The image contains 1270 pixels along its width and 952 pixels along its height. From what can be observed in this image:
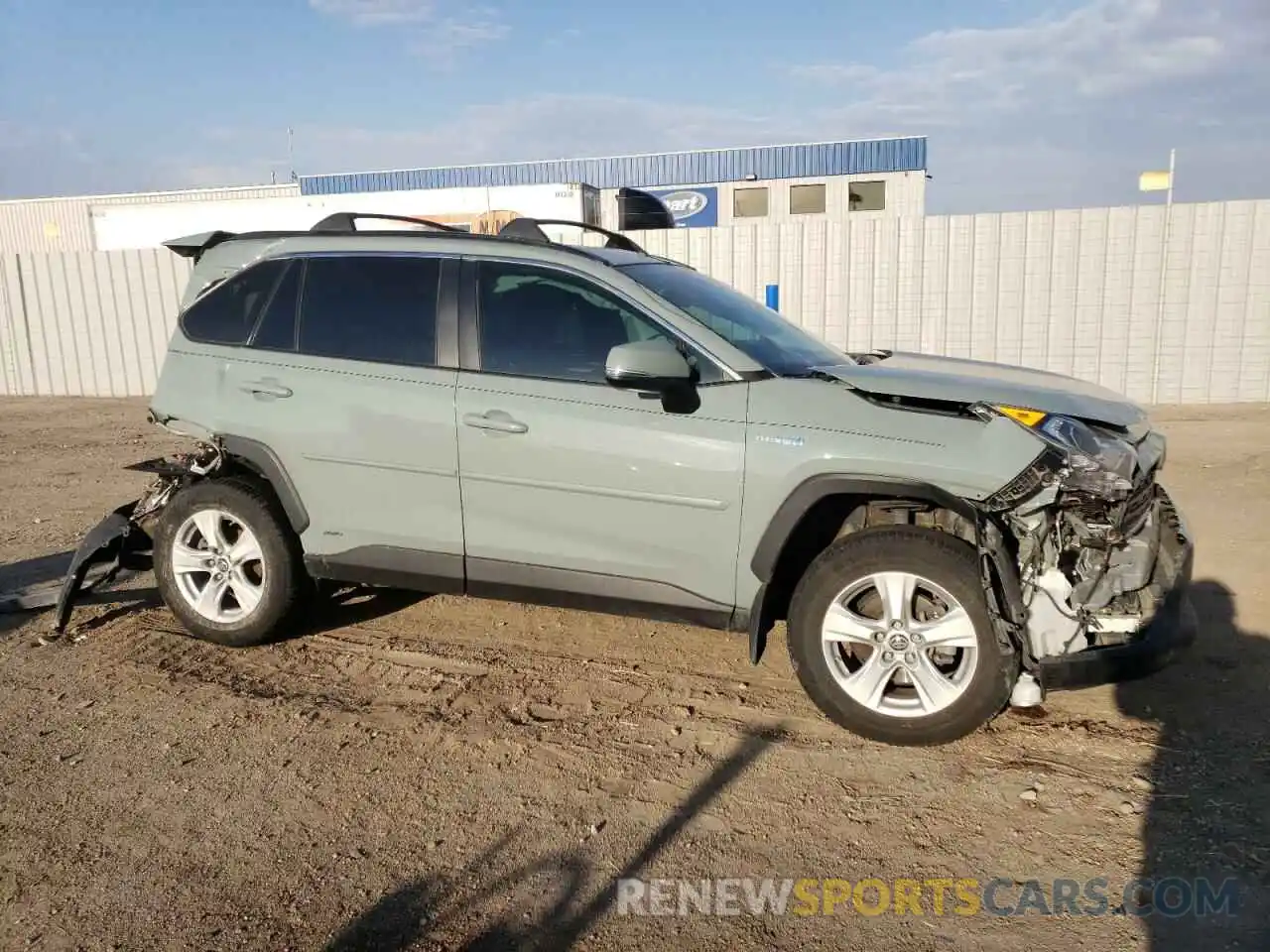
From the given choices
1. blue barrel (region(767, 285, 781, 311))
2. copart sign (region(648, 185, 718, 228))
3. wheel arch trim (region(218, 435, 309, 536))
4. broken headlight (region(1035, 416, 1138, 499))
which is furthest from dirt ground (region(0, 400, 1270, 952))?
copart sign (region(648, 185, 718, 228))

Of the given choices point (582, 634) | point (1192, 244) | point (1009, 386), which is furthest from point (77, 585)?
point (1192, 244)

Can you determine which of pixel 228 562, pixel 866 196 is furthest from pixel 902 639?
pixel 866 196

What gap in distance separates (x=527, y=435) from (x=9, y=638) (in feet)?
10.3

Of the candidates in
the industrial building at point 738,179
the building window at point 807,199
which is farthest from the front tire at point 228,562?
the building window at point 807,199

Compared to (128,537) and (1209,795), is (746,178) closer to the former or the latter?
(128,537)

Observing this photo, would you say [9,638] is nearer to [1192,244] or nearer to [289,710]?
[289,710]

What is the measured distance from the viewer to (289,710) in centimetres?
405

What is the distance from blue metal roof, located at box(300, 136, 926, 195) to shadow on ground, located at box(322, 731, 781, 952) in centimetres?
2330

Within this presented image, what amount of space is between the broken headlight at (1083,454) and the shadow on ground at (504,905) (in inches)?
73.9

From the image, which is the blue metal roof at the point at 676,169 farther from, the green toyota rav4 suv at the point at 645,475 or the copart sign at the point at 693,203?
the green toyota rav4 suv at the point at 645,475

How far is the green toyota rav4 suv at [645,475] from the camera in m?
3.42

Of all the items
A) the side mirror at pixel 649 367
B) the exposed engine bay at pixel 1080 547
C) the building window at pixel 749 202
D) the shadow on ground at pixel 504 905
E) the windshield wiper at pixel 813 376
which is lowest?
the shadow on ground at pixel 504 905

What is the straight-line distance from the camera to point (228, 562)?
4.66 m

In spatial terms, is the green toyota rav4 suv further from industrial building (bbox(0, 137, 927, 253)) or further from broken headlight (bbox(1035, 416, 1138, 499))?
industrial building (bbox(0, 137, 927, 253))
